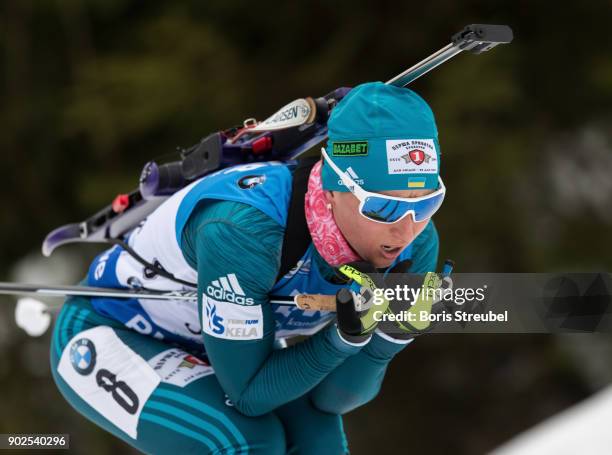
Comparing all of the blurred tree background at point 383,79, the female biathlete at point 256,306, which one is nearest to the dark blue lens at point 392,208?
the female biathlete at point 256,306

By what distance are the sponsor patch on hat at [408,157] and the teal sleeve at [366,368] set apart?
0.32 metres

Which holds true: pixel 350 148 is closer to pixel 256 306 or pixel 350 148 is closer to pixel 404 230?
pixel 404 230

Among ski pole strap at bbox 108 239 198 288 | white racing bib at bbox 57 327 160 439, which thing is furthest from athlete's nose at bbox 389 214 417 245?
white racing bib at bbox 57 327 160 439

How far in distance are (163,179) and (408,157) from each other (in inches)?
31.3

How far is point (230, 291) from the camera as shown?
1993 mm

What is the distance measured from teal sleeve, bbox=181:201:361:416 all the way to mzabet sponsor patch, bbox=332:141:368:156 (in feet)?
0.71

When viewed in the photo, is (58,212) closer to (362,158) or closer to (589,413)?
(589,413)

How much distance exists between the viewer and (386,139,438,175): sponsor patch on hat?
187 centimetres

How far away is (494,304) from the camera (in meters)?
1.91

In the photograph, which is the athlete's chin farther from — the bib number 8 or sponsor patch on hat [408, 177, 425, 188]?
the bib number 8

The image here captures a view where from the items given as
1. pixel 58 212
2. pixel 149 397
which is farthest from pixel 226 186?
pixel 58 212

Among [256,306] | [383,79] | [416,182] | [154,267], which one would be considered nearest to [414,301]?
[416,182]

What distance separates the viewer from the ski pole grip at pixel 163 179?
7.95ft

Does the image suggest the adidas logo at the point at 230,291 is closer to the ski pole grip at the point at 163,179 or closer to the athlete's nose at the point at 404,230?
the athlete's nose at the point at 404,230
